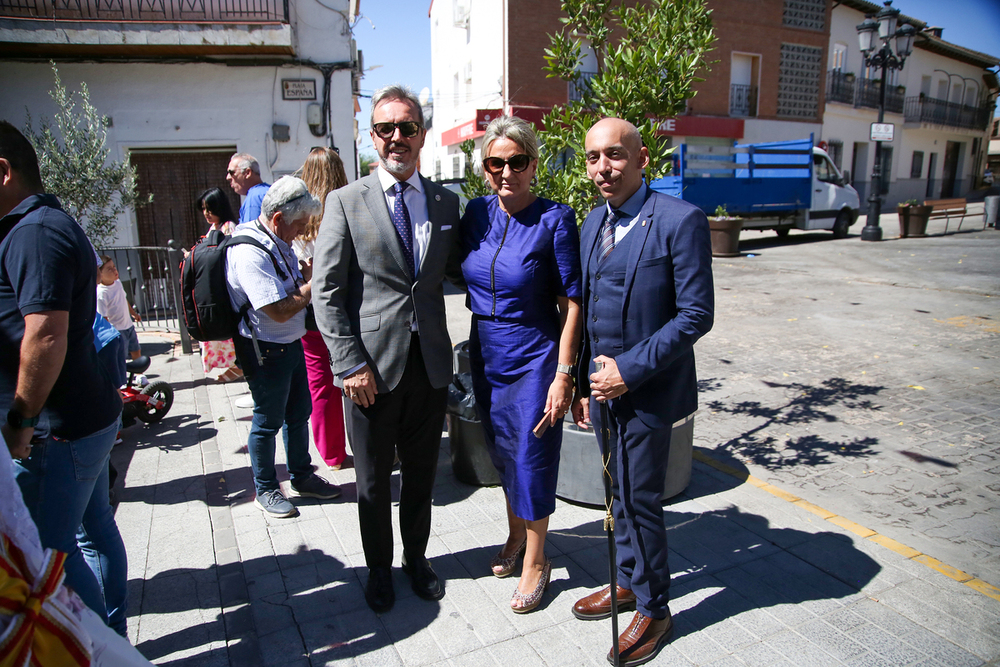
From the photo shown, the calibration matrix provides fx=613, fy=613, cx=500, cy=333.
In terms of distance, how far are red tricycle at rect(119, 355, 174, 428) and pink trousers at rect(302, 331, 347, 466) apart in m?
1.69

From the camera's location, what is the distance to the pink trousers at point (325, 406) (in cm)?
421

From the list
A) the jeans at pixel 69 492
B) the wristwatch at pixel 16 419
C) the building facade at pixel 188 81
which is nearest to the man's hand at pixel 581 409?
the jeans at pixel 69 492

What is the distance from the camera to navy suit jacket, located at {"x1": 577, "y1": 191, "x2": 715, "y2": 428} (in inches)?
88.0

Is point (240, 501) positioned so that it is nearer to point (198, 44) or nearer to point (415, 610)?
point (415, 610)

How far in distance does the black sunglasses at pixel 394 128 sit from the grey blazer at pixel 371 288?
0.19m

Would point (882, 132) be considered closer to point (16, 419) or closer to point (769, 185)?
point (769, 185)

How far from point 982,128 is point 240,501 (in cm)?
4703

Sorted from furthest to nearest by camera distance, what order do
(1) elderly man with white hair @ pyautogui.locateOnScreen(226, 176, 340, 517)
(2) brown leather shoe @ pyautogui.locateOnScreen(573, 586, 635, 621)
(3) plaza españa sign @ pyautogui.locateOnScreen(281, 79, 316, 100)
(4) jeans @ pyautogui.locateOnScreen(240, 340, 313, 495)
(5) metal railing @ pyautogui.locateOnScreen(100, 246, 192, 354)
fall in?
(3) plaza españa sign @ pyautogui.locateOnScreen(281, 79, 316, 100), (5) metal railing @ pyautogui.locateOnScreen(100, 246, 192, 354), (4) jeans @ pyautogui.locateOnScreen(240, 340, 313, 495), (1) elderly man with white hair @ pyautogui.locateOnScreen(226, 176, 340, 517), (2) brown leather shoe @ pyautogui.locateOnScreen(573, 586, 635, 621)

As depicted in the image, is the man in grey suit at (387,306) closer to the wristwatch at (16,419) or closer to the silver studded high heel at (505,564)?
the silver studded high heel at (505,564)

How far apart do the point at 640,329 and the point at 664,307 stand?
124mm

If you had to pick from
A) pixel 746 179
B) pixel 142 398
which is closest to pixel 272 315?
pixel 142 398

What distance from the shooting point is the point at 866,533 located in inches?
132

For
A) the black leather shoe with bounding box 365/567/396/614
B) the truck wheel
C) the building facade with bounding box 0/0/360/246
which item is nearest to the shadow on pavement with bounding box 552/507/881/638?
the black leather shoe with bounding box 365/567/396/614

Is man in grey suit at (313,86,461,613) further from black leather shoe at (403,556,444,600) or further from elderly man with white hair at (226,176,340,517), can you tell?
elderly man with white hair at (226,176,340,517)
